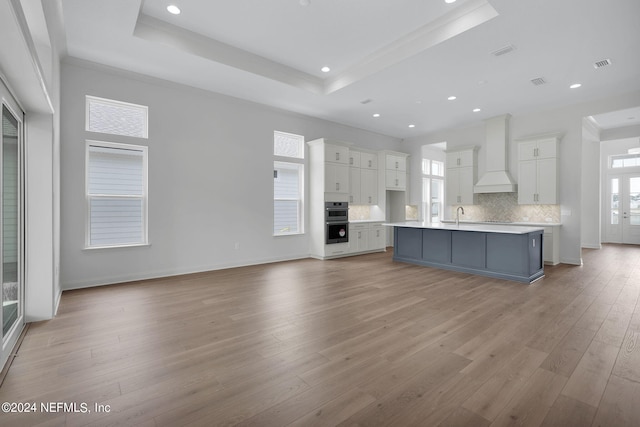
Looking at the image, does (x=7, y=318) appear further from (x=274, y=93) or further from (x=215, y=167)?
(x=274, y=93)

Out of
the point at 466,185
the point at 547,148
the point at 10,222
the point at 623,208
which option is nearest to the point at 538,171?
the point at 547,148

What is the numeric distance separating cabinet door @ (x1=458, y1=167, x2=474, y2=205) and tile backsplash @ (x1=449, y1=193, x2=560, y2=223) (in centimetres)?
→ 30

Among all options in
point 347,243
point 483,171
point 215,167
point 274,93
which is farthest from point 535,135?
point 215,167

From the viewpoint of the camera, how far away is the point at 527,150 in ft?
22.3

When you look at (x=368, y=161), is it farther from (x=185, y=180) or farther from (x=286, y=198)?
(x=185, y=180)

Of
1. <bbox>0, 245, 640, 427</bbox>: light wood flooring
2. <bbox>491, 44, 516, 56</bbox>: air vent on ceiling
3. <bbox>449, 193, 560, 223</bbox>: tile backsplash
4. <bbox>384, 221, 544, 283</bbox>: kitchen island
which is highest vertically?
<bbox>491, 44, 516, 56</bbox>: air vent on ceiling

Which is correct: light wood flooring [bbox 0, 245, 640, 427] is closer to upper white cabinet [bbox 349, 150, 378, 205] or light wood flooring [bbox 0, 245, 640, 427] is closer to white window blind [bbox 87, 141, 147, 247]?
white window blind [bbox 87, 141, 147, 247]

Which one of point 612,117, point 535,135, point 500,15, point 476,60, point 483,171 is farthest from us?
point 483,171

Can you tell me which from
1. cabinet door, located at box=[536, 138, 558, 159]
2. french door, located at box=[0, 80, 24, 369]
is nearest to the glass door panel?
french door, located at box=[0, 80, 24, 369]

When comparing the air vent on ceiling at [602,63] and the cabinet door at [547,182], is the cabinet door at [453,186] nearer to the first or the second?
the cabinet door at [547,182]

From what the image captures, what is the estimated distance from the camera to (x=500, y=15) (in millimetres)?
3391

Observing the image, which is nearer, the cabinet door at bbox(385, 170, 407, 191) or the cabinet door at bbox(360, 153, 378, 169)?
the cabinet door at bbox(360, 153, 378, 169)

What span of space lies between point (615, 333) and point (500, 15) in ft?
11.4

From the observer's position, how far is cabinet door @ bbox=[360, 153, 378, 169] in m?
7.91
